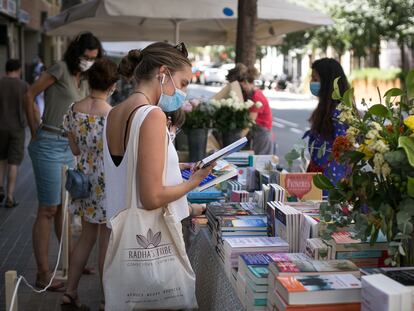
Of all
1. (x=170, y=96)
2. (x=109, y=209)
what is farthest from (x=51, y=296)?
(x=170, y=96)

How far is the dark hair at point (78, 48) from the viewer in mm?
4816

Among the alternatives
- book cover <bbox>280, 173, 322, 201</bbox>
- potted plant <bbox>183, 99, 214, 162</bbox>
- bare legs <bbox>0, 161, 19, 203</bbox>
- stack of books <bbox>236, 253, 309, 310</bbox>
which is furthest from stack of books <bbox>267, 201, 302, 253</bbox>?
bare legs <bbox>0, 161, 19, 203</bbox>

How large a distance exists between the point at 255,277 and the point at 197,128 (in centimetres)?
384

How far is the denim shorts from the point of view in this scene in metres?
4.78

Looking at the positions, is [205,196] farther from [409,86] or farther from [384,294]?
[384,294]

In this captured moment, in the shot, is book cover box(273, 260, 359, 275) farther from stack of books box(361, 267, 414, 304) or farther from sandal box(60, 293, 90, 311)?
sandal box(60, 293, 90, 311)

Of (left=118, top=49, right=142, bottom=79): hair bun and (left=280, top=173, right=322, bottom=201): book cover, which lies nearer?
(left=118, top=49, right=142, bottom=79): hair bun

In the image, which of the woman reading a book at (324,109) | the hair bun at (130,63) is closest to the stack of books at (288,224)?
the hair bun at (130,63)

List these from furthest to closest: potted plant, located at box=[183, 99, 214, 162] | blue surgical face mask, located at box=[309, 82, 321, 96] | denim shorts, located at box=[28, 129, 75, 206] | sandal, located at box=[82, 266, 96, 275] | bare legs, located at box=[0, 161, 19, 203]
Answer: bare legs, located at box=[0, 161, 19, 203]
potted plant, located at box=[183, 99, 214, 162]
sandal, located at box=[82, 266, 96, 275]
denim shorts, located at box=[28, 129, 75, 206]
blue surgical face mask, located at box=[309, 82, 321, 96]

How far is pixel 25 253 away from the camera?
6.20 metres

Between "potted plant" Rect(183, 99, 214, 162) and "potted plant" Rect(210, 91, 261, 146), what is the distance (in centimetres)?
7

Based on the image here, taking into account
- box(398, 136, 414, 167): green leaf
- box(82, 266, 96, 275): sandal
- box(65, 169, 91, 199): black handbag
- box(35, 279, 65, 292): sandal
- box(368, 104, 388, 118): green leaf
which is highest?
box(368, 104, 388, 118): green leaf

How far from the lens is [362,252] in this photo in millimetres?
2342

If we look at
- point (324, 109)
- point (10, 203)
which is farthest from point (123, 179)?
point (10, 203)
